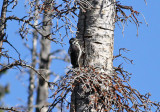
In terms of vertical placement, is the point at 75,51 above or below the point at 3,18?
below

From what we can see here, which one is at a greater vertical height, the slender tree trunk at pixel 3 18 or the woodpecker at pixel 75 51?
the slender tree trunk at pixel 3 18

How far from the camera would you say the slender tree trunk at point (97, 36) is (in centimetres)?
519

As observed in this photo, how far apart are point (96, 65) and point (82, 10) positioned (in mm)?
919

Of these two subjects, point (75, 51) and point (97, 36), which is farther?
point (75, 51)

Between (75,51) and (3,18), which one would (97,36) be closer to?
(75,51)

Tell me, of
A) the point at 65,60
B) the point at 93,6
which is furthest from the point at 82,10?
the point at 65,60

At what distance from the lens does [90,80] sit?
16.1ft

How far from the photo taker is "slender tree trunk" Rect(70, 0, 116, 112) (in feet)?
17.0

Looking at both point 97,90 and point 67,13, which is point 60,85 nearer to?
point 97,90

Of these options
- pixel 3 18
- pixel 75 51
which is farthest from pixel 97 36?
pixel 3 18

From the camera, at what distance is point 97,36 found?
207 inches

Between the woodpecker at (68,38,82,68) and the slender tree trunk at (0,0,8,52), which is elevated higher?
the slender tree trunk at (0,0,8,52)

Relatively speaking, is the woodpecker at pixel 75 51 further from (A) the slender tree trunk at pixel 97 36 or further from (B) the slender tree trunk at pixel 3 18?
(B) the slender tree trunk at pixel 3 18

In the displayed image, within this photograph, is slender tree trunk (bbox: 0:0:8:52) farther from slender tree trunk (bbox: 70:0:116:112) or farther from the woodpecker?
slender tree trunk (bbox: 70:0:116:112)
